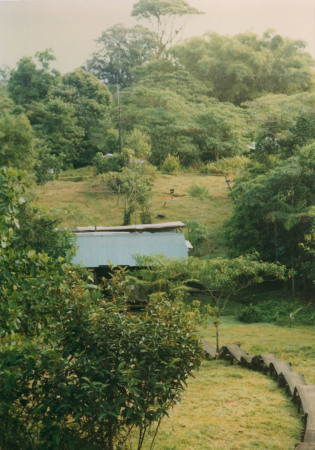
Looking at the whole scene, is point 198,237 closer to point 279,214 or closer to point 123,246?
point 123,246

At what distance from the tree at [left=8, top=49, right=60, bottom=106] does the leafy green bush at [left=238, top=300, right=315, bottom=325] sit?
16959mm

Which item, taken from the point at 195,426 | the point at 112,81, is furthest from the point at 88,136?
the point at 195,426

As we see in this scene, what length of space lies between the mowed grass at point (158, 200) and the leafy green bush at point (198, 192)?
192 millimetres

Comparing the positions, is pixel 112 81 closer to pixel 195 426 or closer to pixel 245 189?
pixel 245 189

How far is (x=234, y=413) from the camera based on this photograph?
4.65 meters

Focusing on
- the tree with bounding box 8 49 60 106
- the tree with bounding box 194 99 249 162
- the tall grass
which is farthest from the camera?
the tree with bounding box 8 49 60 106

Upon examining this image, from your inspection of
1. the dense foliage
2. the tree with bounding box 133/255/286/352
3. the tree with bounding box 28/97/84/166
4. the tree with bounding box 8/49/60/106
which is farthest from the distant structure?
the tree with bounding box 8/49/60/106

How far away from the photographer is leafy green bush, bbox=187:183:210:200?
1700cm

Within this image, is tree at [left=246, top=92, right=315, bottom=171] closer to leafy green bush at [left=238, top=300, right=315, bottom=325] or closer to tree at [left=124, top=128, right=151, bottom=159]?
leafy green bush at [left=238, top=300, right=315, bottom=325]

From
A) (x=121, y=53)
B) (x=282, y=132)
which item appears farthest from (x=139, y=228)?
(x=121, y=53)

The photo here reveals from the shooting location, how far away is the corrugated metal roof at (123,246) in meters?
11.5

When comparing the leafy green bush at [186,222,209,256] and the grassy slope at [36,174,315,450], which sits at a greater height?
the leafy green bush at [186,222,209,256]

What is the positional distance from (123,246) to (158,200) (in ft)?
18.7

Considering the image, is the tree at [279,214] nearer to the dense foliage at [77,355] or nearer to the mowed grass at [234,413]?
the mowed grass at [234,413]
